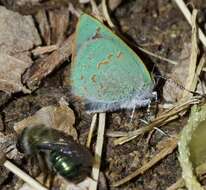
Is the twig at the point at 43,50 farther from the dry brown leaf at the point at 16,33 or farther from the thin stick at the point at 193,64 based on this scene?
the thin stick at the point at 193,64

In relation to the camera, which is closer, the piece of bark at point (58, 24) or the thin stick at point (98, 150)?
the thin stick at point (98, 150)

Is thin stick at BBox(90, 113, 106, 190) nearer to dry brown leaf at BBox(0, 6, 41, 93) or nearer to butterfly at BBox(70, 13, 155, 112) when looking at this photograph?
butterfly at BBox(70, 13, 155, 112)

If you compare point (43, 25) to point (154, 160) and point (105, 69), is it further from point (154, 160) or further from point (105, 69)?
point (154, 160)

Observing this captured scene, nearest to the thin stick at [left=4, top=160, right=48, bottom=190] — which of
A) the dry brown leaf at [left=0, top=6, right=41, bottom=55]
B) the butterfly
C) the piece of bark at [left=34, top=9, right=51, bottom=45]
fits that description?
the butterfly

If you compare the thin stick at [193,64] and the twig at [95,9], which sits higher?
the twig at [95,9]

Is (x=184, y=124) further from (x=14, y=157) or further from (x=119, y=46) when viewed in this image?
(x=14, y=157)

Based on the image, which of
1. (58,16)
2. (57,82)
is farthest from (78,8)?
(57,82)

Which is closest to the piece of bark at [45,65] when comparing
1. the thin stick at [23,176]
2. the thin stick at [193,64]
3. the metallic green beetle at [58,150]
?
the metallic green beetle at [58,150]

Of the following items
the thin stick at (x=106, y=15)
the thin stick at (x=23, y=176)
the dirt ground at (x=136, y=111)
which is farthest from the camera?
the thin stick at (x=106, y=15)
